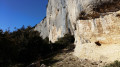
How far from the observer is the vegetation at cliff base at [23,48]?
24.3ft

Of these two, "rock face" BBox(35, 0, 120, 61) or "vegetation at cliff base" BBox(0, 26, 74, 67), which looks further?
"vegetation at cliff base" BBox(0, 26, 74, 67)

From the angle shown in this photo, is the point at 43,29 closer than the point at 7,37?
No

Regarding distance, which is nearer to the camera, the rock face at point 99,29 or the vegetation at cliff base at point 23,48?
the rock face at point 99,29

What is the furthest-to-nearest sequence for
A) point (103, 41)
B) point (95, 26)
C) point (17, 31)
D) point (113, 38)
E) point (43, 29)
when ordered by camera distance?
point (43, 29)
point (17, 31)
point (95, 26)
point (103, 41)
point (113, 38)

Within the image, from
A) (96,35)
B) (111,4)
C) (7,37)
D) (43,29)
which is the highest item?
(43,29)

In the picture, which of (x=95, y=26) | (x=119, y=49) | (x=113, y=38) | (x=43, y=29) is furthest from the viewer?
(x=43, y=29)

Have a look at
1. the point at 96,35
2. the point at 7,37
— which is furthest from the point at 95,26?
the point at 7,37

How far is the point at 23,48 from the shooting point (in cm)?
1238

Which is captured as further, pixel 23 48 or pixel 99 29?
pixel 23 48

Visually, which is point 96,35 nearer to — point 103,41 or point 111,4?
point 103,41

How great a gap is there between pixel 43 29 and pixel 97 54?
3505cm

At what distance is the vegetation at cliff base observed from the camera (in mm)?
7395

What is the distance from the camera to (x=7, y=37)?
767cm

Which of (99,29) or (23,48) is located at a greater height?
(99,29)
